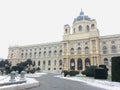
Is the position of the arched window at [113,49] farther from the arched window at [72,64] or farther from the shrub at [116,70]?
the shrub at [116,70]

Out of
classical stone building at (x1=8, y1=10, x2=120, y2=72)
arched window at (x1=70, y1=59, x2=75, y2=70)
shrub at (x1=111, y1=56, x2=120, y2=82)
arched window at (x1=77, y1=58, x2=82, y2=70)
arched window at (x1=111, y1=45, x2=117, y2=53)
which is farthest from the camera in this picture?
arched window at (x1=70, y1=59, x2=75, y2=70)

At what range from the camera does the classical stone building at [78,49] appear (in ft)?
194

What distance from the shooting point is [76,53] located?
208 ft

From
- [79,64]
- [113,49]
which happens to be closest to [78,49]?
[79,64]

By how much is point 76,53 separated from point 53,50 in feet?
46.2

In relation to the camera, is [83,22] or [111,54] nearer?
[111,54]

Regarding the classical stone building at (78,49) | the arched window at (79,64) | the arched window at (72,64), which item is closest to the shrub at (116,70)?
the classical stone building at (78,49)

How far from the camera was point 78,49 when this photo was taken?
210 ft

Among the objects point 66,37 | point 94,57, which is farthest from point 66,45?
point 94,57

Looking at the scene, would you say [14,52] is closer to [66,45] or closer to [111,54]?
→ [66,45]

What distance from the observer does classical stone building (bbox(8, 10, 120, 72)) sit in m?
59.0

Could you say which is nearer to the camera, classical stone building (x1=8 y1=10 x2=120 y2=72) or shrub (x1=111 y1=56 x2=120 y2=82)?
shrub (x1=111 y1=56 x2=120 y2=82)

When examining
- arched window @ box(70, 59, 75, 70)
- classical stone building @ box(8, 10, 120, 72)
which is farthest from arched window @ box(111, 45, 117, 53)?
arched window @ box(70, 59, 75, 70)

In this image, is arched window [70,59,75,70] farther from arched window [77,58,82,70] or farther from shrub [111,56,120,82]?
shrub [111,56,120,82]
